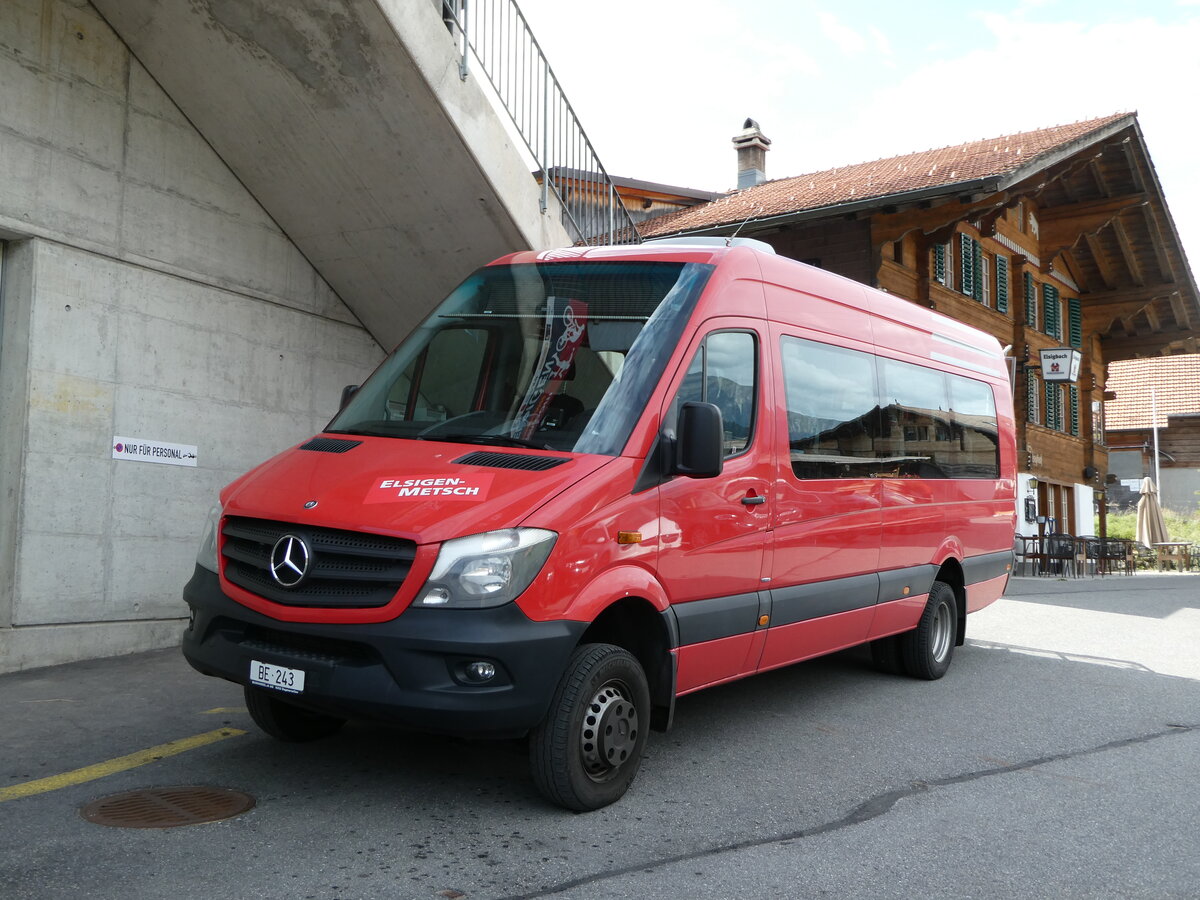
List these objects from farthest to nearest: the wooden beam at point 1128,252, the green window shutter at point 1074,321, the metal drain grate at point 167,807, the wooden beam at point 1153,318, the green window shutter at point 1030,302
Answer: the wooden beam at point 1153,318 < the green window shutter at point 1074,321 < the wooden beam at point 1128,252 < the green window shutter at point 1030,302 < the metal drain grate at point 167,807

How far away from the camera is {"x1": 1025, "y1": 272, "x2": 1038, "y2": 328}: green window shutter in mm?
26766

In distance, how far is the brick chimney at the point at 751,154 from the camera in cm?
2695

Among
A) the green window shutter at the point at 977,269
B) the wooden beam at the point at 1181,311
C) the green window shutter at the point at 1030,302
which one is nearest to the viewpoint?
the green window shutter at the point at 977,269

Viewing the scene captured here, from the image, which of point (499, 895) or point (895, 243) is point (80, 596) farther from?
point (895, 243)

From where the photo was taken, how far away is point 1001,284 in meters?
25.7

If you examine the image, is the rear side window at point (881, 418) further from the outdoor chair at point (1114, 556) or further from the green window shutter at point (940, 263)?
the outdoor chair at point (1114, 556)

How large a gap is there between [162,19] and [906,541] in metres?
6.18

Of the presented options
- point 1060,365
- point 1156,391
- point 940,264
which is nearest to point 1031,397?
point 1060,365

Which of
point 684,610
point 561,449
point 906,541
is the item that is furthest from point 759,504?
point 906,541

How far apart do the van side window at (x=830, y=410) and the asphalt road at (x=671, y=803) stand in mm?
1483

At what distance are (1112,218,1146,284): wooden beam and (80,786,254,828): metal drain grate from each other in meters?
26.9

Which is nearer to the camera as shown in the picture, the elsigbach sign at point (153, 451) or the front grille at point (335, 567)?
the front grille at point (335, 567)

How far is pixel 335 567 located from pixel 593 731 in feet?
3.89

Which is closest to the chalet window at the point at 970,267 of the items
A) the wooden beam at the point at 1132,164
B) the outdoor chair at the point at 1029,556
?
the wooden beam at the point at 1132,164
